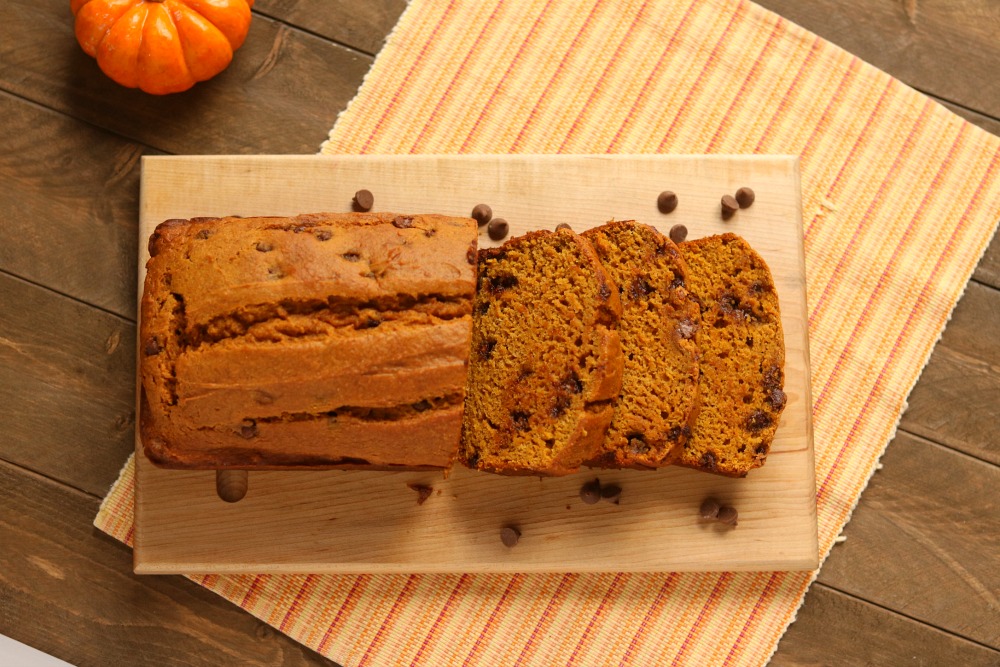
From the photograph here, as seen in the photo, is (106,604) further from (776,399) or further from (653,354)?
(776,399)

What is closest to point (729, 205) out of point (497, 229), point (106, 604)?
point (497, 229)

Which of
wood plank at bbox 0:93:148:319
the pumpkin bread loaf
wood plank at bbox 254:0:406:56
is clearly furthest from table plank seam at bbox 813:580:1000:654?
wood plank at bbox 0:93:148:319

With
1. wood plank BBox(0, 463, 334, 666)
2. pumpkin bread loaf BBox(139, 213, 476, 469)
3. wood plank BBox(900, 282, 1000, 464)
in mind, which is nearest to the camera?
pumpkin bread loaf BBox(139, 213, 476, 469)

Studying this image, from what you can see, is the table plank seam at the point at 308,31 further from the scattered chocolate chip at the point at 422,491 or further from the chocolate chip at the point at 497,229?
the scattered chocolate chip at the point at 422,491

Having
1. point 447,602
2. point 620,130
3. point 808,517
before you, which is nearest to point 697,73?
point 620,130

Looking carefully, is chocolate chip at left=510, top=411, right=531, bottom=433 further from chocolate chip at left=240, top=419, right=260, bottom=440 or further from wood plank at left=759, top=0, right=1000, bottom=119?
wood plank at left=759, top=0, right=1000, bottom=119

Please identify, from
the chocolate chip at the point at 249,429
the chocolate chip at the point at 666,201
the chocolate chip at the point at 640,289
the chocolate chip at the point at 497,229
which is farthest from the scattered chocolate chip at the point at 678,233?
the chocolate chip at the point at 249,429
